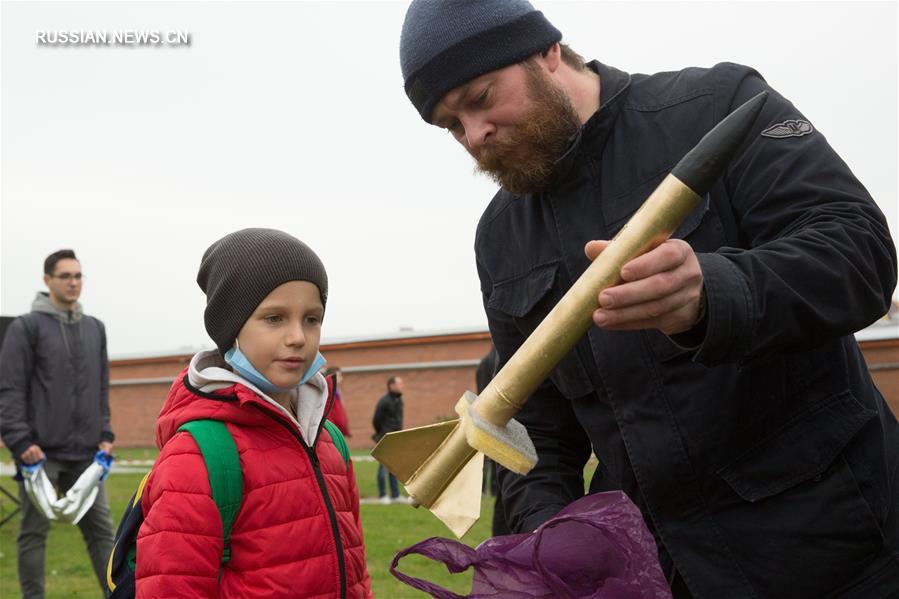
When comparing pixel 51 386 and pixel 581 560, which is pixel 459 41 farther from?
pixel 51 386

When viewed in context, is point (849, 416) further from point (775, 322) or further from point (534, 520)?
point (534, 520)

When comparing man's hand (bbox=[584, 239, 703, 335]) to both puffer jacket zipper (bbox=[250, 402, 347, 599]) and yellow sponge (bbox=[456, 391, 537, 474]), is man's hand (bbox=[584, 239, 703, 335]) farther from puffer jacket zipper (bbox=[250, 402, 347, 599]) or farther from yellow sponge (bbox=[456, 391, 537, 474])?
puffer jacket zipper (bbox=[250, 402, 347, 599])

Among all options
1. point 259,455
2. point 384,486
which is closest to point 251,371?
point 259,455

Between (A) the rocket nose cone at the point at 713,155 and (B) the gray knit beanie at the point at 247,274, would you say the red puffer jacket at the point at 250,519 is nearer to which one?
(B) the gray knit beanie at the point at 247,274

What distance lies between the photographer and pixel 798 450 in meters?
1.93

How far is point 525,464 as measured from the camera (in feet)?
6.09

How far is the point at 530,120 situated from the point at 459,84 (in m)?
0.21

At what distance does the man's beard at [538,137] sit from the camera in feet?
7.54

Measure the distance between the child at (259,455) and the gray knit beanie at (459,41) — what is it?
0.94m

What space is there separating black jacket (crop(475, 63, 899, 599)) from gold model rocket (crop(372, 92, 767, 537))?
0.43 feet

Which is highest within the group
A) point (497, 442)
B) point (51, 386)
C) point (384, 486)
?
point (497, 442)

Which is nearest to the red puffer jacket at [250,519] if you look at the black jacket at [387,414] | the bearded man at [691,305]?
the bearded man at [691,305]

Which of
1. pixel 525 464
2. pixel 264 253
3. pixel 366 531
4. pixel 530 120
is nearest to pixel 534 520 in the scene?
pixel 525 464

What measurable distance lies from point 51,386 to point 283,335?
399 centimetres
